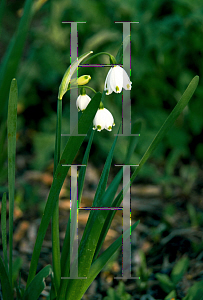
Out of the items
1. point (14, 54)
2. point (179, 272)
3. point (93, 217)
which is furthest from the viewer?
point (14, 54)

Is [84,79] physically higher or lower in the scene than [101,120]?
higher

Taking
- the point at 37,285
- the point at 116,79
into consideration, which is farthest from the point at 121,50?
the point at 37,285

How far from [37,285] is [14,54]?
1.19 meters

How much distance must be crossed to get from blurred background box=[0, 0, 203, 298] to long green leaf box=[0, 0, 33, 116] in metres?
0.30

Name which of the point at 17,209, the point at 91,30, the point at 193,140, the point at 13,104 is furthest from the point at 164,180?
the point at 13,104

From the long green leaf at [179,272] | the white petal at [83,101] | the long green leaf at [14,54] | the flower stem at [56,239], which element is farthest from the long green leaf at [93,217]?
the long green leaf at [14,54]

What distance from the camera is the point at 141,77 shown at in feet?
7.13

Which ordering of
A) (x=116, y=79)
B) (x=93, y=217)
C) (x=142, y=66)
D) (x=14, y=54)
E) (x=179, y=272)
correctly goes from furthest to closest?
(x=142, y=66) < (x=14, y=54) < (x=179, y=272) < (x=93, y=217) < (x=116, y=79)

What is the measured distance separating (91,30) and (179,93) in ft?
2.61

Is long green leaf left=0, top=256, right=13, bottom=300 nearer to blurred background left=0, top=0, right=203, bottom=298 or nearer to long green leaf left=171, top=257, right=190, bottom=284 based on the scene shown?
long green leaf left=171, top=257, right=190, bottom=284

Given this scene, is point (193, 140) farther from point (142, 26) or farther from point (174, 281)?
point (174, 281)

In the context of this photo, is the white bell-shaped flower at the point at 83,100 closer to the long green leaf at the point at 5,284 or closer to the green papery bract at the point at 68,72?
the green papery bract at the point at 68,72

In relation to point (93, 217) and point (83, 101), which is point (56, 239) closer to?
point (93, 217)

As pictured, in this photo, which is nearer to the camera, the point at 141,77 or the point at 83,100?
the point at 83,100
